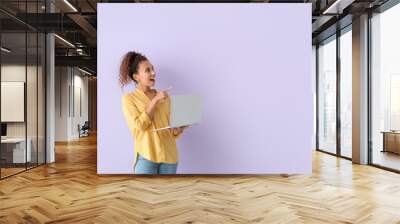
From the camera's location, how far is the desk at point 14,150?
725 centimetres

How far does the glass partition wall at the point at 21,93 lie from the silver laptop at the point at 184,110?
9.89ft

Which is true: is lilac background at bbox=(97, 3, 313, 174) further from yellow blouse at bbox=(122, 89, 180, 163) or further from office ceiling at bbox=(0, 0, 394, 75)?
office ceiling at bbox=(0, 0, 394, 75)

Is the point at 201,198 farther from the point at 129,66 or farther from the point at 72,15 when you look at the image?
the point at 72,15

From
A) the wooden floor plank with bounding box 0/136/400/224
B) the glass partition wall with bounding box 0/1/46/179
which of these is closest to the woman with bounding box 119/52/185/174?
the wooden floor plank with bounding box 0/136/400/224

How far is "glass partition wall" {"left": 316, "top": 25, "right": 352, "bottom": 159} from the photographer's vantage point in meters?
9.29

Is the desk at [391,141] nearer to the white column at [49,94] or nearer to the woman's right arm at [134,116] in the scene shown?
the woman's right arm at [134,116]

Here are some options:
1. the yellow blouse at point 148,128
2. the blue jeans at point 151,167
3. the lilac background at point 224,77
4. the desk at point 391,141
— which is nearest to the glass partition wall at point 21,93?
the lilac background at point 224,77

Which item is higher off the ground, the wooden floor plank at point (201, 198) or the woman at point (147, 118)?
the woman at point (147, 118)

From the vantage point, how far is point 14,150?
7539mm

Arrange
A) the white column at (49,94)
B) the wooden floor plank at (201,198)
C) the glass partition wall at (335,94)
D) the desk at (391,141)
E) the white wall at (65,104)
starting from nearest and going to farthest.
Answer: the wooden floor plank at (201,198) → the desk at (391,141) → the white column at (49,94) → the glass partition wall at (335,94) → the white wall at (65,104)

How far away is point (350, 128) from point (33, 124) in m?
6.88

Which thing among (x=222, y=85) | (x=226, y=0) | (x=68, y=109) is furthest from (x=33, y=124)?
(x=68, y=109)

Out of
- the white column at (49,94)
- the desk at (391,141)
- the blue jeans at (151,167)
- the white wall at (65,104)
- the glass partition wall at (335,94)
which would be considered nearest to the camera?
the blue jeans at (151,167)

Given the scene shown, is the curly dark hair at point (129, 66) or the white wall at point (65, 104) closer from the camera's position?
the curly dark hair at point (129, 66)
